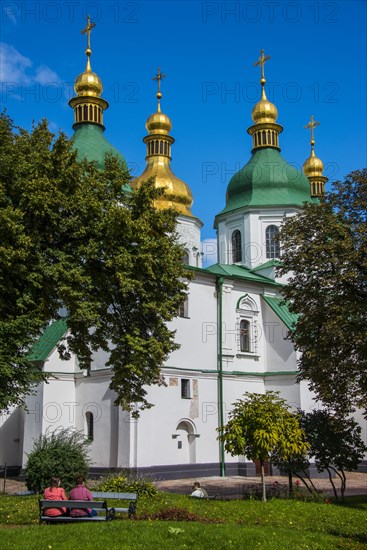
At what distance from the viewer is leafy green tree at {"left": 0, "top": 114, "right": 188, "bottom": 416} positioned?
14227 mm

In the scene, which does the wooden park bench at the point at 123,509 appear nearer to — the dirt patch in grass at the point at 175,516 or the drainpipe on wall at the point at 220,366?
the dirt patch in grass at the point at 175,516

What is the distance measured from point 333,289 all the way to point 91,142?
20.5 meters

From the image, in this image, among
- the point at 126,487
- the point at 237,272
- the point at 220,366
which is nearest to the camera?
the point at 126,487

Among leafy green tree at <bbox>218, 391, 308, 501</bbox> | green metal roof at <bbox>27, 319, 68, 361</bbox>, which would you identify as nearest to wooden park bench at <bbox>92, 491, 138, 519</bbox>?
leafy green tree at <bbox>218, 391, 308, 501</bbox>

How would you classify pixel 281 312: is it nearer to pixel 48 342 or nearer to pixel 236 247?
pixel 236 247

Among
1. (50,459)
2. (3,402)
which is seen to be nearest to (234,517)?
(3,402)

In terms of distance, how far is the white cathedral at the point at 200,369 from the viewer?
2445 cm

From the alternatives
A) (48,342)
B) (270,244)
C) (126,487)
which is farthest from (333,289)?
(270,244)

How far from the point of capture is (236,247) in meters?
34.6

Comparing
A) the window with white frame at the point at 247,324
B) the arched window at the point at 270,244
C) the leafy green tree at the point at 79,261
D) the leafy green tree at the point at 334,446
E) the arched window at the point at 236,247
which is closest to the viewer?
the leafy green tree at the point at 79,261

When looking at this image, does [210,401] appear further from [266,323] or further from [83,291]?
[83,291]

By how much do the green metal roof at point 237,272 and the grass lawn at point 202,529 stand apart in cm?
1536

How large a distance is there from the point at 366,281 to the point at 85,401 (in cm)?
1480

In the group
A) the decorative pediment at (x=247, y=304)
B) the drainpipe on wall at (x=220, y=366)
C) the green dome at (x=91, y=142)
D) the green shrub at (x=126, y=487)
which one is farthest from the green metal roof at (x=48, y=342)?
the green shrub at (x=126, y=487)
